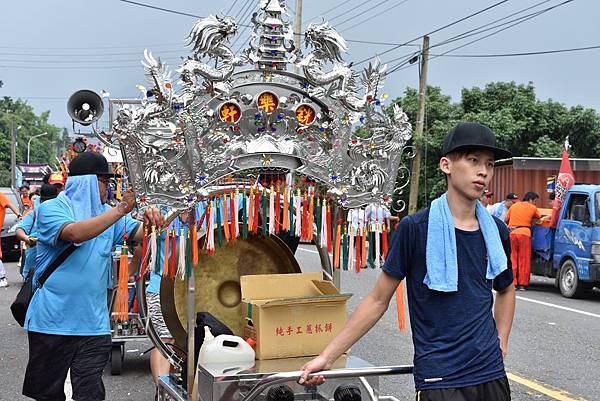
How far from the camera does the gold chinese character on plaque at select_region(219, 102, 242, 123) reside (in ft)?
16.5

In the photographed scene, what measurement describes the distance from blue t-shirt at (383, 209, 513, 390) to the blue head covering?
2.35 metres

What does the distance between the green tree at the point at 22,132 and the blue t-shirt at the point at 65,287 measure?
234 ft

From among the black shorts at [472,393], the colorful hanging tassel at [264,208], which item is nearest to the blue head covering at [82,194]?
the colorful hanging tassel at [264,208]

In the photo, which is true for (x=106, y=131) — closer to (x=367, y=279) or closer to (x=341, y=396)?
(x=341, y=396)

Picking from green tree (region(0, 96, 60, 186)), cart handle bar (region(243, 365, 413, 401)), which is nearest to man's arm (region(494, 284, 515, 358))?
cart handle bar (region(243, 365, 413, 401))

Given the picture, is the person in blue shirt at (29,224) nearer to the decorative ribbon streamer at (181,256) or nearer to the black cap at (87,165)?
the black cap at (87,165)

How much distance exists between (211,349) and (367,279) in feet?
38.6

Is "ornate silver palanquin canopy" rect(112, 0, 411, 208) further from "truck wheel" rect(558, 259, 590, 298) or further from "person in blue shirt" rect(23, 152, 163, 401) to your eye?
"truck wheel" rect(558, 259, 590, 298)

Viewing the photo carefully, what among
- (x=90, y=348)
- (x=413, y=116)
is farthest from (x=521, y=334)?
(x=413, y=116)

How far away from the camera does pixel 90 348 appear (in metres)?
5.14

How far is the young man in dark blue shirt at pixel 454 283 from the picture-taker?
11.5 ft

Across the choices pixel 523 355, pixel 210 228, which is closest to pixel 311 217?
pixel 210 228

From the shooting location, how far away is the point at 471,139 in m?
3.59

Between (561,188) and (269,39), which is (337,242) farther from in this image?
(561,188)
